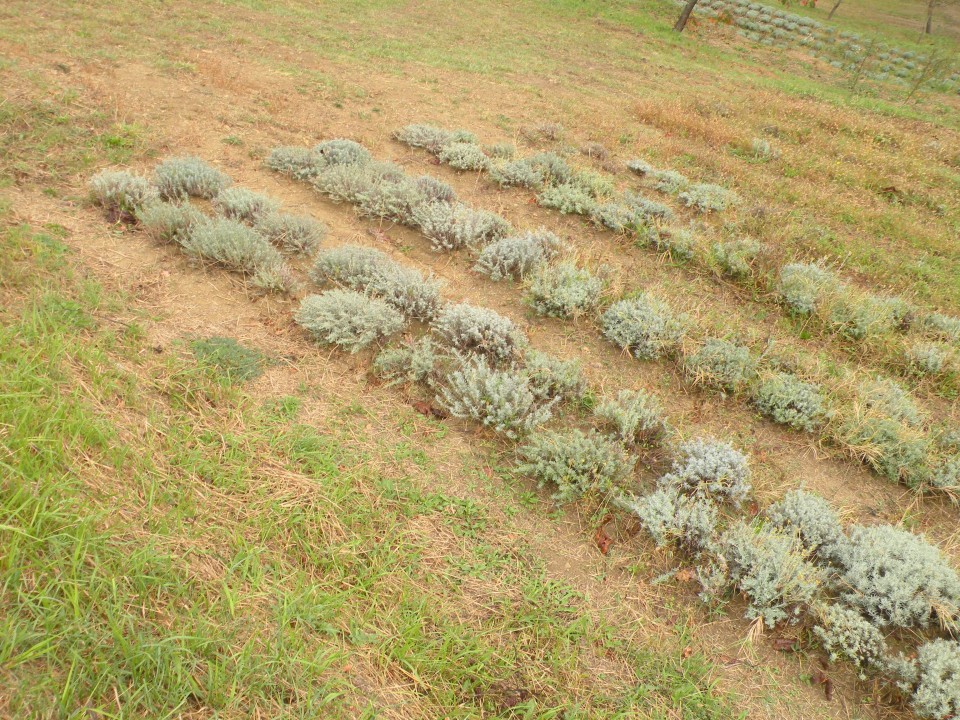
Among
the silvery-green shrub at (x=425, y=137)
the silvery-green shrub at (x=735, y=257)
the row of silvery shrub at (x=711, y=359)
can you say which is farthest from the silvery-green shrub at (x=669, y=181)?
the silvery-green shrub at (x=425, y=137)

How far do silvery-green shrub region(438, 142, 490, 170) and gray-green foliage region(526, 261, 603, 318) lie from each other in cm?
341

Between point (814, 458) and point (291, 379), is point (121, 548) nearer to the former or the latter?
point (291, 379)

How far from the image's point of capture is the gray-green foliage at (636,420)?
4664 millimetres

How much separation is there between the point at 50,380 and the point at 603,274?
5697 mm

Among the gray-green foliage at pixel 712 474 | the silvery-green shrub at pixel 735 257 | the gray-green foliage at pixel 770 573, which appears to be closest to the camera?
the gray-green foliage at pixel 770 573

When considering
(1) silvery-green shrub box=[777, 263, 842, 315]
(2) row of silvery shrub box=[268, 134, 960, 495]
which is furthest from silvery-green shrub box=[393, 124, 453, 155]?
(1) silvery-green shrub box=[777, 263, 842, 315]

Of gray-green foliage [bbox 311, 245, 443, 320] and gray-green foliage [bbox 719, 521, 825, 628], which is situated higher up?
gray-green foliage [bbox 311, 245, 443, 320]

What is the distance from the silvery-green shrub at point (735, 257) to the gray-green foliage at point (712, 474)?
3.91 meters

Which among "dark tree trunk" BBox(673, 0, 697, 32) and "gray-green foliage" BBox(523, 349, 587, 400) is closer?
"gray-green foliage" BBox(523, 349, 587, 400)

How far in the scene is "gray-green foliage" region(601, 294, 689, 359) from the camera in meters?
5.85

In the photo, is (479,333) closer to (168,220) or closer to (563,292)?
(563,292)

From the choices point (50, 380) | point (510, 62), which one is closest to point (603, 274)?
point (50, 380)

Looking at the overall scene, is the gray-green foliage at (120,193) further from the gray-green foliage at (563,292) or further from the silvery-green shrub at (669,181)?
the silvery-green shrub at (669,181)

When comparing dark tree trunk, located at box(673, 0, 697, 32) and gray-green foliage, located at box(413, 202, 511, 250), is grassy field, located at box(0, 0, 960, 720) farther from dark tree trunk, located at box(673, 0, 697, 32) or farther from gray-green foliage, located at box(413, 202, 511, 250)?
dark tree trunk, located at box(673, 0, 697, 32)
